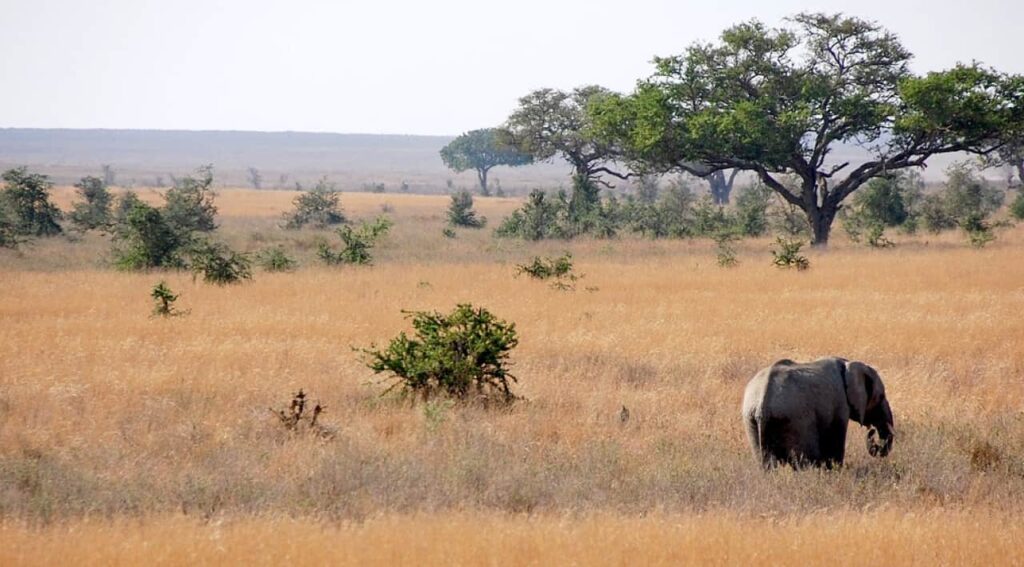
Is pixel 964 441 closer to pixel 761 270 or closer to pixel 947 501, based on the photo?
pixel 947 501

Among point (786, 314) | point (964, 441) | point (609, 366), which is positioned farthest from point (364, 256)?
point (964, 441)

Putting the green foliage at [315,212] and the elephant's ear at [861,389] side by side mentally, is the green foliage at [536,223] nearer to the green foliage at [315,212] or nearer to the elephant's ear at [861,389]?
the green foliage at [315,212]

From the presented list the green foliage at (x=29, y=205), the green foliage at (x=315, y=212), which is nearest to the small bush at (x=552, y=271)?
the green foliage at (x=29, y=205)

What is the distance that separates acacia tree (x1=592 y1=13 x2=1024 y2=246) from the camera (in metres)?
35.4

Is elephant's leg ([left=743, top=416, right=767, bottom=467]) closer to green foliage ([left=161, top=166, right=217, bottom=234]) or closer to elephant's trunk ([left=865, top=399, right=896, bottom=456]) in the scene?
elephant's trunk ([left=865, top=399, right=896, bottom=456])

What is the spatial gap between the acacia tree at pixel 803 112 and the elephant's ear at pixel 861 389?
2744 centimetres

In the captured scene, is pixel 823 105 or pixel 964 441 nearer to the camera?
pixel 964 441

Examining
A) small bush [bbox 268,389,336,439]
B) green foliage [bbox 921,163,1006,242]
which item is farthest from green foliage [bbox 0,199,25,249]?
green foliage [bbox 921,163,1006,242]

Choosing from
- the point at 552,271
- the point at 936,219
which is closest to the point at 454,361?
the point at 552,271

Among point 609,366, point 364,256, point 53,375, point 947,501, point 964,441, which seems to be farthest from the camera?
point 364,256

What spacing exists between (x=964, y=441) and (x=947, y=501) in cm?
182

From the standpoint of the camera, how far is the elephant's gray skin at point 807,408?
28.5ft

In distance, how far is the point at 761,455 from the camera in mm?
8875

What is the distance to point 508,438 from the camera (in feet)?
33.7
